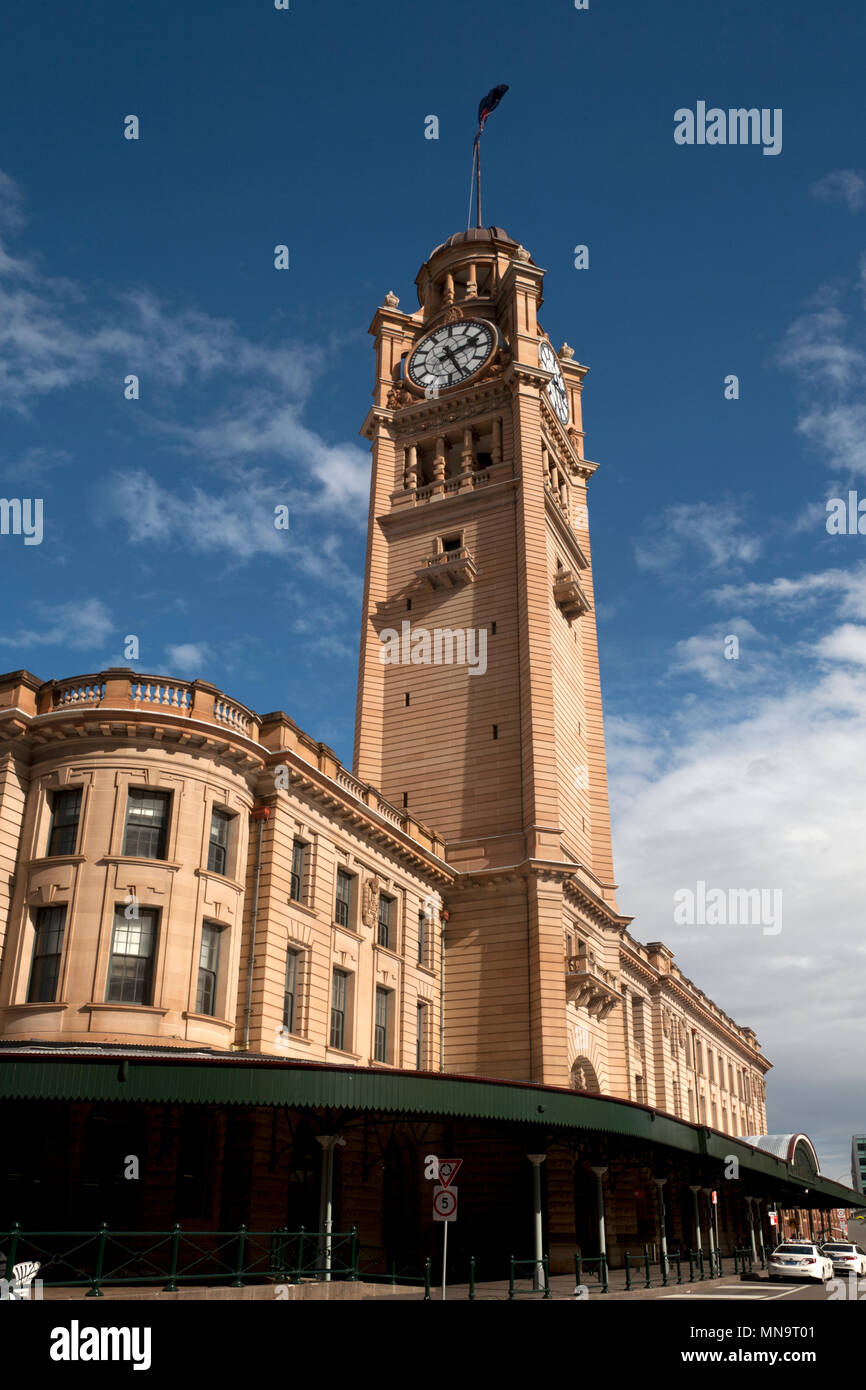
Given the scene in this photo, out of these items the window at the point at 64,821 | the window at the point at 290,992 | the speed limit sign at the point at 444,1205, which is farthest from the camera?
the window at the point at 290,992

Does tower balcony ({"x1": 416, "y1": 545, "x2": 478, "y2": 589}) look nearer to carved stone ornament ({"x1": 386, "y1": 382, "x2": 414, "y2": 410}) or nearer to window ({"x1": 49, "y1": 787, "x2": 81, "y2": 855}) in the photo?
carved stone ornament ({"x1": 386, "y1": 382, "x2": 414, "y2": 410})

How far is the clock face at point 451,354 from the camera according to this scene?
196 feet

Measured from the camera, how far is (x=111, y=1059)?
21641 millimetres

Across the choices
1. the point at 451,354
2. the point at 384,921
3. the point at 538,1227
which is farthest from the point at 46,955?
the point at 451,354

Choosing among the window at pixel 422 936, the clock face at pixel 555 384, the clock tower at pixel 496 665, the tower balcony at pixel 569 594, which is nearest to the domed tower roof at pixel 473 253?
the clock tower at pixel 496 665

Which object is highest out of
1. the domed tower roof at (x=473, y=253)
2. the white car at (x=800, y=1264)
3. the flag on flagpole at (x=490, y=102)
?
the flag on flagpole at (x=490, y=102)

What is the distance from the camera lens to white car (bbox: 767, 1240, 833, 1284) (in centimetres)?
3859

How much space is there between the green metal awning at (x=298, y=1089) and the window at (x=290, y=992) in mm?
5295

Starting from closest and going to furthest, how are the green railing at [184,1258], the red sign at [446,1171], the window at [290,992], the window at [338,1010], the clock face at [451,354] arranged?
the red sign at [446,1171] → the green railing at [184,1258] → the window at [290,992] → the window at [338,1010] → the clock face at [451,354]

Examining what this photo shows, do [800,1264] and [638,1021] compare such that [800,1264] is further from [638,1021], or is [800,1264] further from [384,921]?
[638,1021]

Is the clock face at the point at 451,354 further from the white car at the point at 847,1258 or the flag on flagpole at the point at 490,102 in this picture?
the white car at the point at 847,1258

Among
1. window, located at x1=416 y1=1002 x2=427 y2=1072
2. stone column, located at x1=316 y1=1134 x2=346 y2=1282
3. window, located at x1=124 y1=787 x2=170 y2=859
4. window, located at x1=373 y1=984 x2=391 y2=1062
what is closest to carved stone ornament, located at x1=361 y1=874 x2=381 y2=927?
window, located at x1=373 y1=984 x2=391 y2=1062

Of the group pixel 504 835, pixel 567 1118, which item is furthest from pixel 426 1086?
pixel 504 835

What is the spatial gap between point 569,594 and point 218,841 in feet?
93.4
